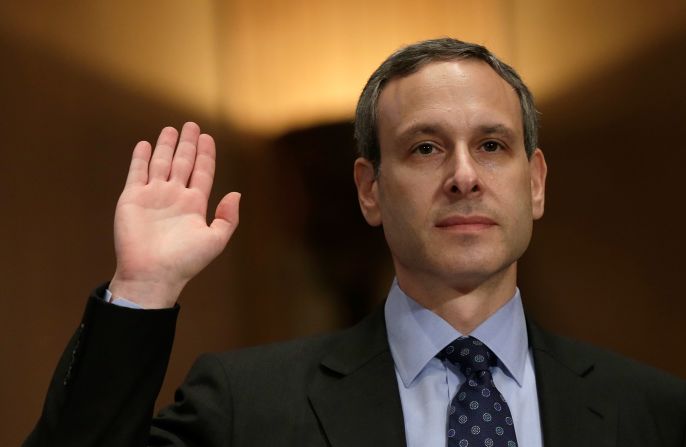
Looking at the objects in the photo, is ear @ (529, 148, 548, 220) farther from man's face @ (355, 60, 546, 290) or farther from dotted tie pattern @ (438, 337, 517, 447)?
dotted tie pattern @ (438, 337, 517, 447)

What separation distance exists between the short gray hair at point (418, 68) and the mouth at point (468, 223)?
0.61 ft

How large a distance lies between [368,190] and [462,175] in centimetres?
23

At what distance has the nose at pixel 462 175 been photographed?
1.45 meters

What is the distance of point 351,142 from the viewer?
200 cm

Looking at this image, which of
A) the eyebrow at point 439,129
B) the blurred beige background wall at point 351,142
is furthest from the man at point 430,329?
the blurred beige background wall at point 351,142

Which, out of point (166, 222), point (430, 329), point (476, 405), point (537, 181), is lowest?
point (476, 405)

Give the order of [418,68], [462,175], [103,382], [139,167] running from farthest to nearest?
[418,68], [462,175], [139,167], [103,382]

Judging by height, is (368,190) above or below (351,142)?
below

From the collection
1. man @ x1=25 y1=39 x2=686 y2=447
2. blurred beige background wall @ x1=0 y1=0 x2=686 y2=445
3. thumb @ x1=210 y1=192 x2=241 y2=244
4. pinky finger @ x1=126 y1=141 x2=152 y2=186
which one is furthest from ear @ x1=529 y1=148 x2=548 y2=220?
pinky finger @ x1=126 y1=141 x2=152 y2=186

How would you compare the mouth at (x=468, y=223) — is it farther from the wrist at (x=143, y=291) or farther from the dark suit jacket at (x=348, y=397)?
the wrist at (x=143, y=291)

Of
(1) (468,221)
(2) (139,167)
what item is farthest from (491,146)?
(2) (139,167)

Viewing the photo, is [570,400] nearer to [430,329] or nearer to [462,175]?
[430,329]

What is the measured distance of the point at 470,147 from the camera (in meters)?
1.51

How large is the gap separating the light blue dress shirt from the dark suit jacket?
0.8 inches
